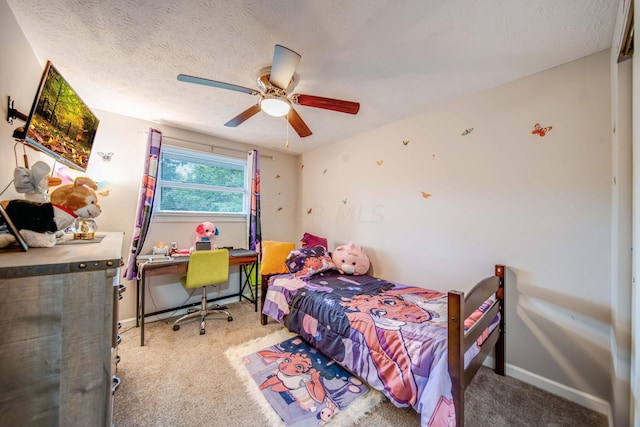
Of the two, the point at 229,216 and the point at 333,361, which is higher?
the point at 229,216

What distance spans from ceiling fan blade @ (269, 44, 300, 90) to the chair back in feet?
6.02

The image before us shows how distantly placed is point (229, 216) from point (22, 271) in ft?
8.82

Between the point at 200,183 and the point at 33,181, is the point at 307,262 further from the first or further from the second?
the point at 33,181

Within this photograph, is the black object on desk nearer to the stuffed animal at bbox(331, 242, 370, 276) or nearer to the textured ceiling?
the stuffed animal at bbox(331, 242, 370, 276)

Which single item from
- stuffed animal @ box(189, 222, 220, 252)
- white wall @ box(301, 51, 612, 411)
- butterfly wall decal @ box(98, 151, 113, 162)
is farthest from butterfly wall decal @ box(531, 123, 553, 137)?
butterfly wall decal @ box(98, 151, 113, 162)

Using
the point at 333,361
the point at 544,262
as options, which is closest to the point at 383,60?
the point at 544,262

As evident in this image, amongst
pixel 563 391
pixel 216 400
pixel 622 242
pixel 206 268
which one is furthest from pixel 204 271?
pixel 622 242

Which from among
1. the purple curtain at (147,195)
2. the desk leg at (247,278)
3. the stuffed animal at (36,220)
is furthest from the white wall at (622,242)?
the purple curtain at (147,195)

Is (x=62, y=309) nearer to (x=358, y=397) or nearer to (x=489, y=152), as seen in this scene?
(x=358, y=397)

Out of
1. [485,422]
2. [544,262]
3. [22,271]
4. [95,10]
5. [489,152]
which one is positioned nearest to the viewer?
[22,271]

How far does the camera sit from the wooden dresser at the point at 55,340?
636mm

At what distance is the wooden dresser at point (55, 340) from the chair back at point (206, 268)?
1704mm

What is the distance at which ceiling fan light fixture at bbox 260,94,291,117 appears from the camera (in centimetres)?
170

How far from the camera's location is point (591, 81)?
1.55m
